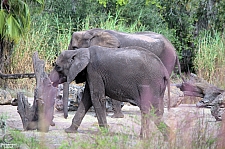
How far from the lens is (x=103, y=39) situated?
37.8 feet

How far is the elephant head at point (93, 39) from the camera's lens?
11.5 m

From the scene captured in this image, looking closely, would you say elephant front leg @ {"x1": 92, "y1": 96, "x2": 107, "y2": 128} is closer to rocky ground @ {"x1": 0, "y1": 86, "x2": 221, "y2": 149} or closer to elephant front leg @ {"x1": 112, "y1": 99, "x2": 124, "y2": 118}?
rocky ground @ {"x1": 0, "y1": 86, "x2": 221, "y2": 149}

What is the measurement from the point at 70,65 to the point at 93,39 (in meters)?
3.19

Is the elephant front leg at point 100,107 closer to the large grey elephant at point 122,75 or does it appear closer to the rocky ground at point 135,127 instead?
the large grey elephant at point 122,75

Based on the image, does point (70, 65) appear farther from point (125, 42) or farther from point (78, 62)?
point (125, 42)

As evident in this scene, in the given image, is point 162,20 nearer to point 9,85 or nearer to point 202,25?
point 202,25

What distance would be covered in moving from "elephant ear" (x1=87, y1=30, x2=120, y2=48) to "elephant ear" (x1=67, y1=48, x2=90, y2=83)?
10.0 feet

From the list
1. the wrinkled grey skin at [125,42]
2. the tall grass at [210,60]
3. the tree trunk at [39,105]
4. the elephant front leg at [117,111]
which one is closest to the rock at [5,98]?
the wrinkled grey skin at [125,42]

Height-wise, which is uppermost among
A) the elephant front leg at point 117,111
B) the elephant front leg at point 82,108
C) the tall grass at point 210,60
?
the elephant front leg at point 82,108

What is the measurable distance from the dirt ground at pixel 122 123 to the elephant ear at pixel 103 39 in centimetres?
140

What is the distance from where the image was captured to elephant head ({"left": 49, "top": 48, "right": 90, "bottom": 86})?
27.0 feet

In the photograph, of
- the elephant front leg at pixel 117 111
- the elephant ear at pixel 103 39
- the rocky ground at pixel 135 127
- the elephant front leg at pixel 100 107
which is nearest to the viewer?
the rocky ground at pixel 135 127

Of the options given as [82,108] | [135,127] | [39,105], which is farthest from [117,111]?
[39,105]

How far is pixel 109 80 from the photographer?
27.1ft
